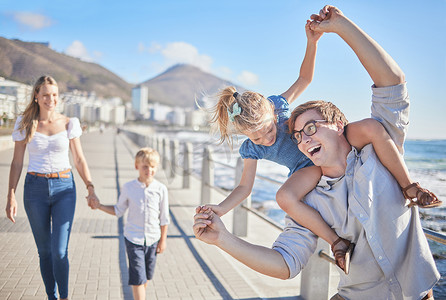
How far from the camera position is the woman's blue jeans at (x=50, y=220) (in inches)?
121

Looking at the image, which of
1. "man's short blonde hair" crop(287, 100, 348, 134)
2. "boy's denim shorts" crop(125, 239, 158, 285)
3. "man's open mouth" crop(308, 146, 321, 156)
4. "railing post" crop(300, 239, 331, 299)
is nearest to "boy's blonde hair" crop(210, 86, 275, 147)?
"man's short blonde hair" crop(287, 100, 348, 134)

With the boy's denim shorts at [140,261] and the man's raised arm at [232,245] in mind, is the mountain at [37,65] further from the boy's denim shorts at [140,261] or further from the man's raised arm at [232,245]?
the man's raised arm at [232,245]

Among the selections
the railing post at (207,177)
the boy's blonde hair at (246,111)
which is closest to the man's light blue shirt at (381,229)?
the boy's blonde hair at (246,111)

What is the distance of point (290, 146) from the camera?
77.9 inches

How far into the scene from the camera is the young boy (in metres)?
3.19

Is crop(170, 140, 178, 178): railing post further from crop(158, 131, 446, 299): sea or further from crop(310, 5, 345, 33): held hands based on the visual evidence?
crop(310, 5, 345, 33): held hands

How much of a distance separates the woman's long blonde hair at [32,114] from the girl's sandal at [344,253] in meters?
2.54

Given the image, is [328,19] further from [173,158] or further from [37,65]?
[173,158]

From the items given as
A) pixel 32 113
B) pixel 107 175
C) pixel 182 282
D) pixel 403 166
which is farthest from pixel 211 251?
pixel 107 175

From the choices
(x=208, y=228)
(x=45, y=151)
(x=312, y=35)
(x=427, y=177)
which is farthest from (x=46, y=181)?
(x=427, y=177)

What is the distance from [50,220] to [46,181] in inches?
13.4

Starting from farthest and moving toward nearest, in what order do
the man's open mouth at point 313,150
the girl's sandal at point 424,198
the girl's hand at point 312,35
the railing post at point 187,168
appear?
the railing post at point 187,168
the girl's hand at point 312,35
the man's open mouth at point 313,150
the girl's sandal at point 424,198

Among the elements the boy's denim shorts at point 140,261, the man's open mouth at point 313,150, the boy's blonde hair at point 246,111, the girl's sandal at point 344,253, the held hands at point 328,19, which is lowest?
the boy's denim shorts at point 140,261

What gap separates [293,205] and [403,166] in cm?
44
